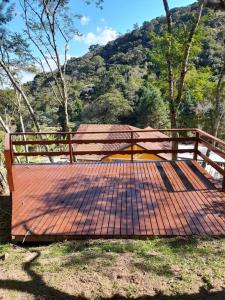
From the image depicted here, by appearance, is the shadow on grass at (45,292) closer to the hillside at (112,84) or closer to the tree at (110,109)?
the hillside at (112,84)

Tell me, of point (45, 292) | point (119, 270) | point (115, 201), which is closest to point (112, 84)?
point (115, 201)

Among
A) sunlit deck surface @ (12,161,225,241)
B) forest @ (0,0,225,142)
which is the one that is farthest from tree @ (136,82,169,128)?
sunlit deck surface @ (12,161,225,241)

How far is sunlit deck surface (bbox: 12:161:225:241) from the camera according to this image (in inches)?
175

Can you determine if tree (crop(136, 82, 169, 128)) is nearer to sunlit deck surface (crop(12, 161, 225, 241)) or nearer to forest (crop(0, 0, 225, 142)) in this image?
forest (crop(0, 0, 225, 142))

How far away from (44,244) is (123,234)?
3.62 feet

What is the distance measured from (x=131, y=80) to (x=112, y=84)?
292cm

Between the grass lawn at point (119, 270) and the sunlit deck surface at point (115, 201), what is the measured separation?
0.35 m

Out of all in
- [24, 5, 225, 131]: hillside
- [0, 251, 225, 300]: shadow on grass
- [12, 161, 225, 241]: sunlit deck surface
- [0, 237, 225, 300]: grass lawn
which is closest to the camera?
[0, 251, 225, 300]: shadow on grass

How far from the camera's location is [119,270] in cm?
330

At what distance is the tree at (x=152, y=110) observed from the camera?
35562 millimetres

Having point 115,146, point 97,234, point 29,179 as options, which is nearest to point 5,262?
point 97,234

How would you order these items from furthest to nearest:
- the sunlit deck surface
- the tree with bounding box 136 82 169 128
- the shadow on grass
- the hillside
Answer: the hillside → the tree with bounding box 136 82 169 128 → the sunlit deck surface → the shadow on grass

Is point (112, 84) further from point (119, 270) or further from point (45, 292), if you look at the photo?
point (45, 292)

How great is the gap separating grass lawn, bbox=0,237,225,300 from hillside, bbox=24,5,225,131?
23.3 metres
